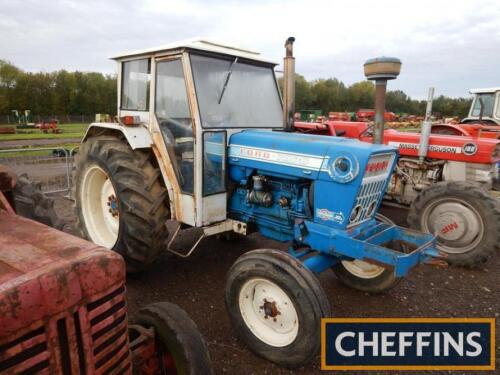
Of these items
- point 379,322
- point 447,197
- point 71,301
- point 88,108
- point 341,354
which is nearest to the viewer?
point 71,301

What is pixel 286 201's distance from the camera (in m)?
3.34

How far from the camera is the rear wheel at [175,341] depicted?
183 cm

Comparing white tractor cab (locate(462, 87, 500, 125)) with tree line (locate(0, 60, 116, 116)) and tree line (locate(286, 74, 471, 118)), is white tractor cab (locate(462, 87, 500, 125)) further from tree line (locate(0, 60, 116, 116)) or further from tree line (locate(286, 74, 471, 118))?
tree line (locate(286, 74, 471, 118))

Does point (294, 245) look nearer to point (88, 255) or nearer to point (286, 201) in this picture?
point (286, 201)

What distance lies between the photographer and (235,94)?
3.66 metres

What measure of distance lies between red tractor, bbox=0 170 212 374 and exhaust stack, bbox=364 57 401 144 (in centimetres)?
269

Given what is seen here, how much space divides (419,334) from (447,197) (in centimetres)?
223

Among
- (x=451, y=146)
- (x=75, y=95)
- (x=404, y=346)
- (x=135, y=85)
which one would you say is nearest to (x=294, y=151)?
(x=404, y=346)

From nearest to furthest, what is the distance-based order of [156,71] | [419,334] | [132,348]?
[132,348]
[419,334]
[156,71]

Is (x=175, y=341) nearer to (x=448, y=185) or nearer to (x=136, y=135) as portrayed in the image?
(x=136, y=135)

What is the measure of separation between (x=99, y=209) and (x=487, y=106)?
8.85 meters

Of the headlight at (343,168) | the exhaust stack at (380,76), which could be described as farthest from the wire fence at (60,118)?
the headlight at (343,168)

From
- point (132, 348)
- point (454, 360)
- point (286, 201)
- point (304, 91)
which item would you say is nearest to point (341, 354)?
point (454, 360)

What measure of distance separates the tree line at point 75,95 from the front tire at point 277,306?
46527mm
